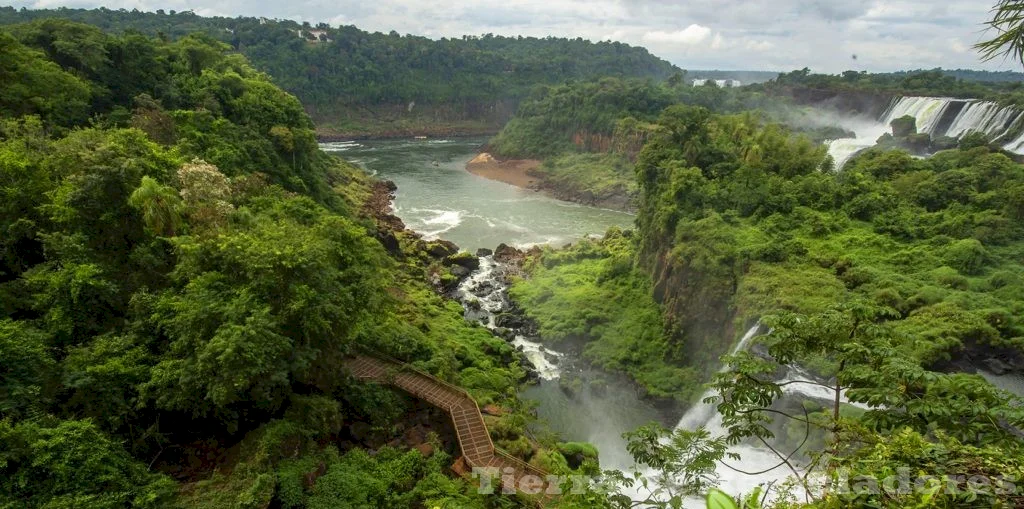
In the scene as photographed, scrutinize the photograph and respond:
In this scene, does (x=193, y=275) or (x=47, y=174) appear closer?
(x=193, y=275)

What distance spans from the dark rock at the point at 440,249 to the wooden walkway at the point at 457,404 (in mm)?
20034

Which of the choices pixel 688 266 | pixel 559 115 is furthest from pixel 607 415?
pixel 559 115

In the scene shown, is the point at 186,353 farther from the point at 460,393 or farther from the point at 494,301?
the point at 494,301

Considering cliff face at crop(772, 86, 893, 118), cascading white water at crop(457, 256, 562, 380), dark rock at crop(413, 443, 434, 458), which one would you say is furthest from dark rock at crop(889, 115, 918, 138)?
dark rock at crop(413, 443, 434, 458)

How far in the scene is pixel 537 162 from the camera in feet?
244

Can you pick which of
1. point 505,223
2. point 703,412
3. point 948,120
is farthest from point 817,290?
point 948,120

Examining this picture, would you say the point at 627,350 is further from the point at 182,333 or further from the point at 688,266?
the point at 182,333

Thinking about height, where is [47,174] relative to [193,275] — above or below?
above

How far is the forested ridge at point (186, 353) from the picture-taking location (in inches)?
416

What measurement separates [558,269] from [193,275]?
2495 cm

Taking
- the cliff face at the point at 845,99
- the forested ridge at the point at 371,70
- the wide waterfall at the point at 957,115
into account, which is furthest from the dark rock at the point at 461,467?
the forested ridge at the point at 371,70

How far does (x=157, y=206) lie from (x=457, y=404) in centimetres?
1035

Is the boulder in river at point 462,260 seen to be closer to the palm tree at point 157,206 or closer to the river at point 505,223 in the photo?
the river at point 505,223

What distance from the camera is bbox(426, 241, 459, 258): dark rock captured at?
39.2 m
